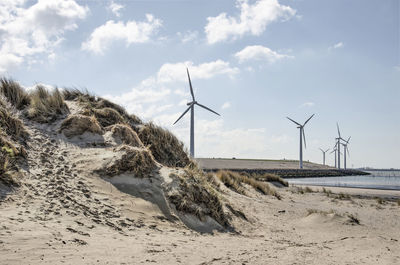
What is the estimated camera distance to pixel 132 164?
11328 millimetres

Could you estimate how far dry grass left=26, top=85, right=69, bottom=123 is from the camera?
13711 millimetres

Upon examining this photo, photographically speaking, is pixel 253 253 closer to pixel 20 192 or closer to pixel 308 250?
pixel 308 250

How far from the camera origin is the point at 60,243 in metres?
6.55

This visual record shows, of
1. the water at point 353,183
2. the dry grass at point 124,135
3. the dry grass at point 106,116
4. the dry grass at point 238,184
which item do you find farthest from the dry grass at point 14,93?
the water at point 353,183

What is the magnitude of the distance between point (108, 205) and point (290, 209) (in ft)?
32.8

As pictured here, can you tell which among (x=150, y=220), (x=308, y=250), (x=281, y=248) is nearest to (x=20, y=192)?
(x=150, y=220)

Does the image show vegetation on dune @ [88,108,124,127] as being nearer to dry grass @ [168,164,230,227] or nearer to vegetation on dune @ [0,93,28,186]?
vegetation on dune @ [0,93,28,186]

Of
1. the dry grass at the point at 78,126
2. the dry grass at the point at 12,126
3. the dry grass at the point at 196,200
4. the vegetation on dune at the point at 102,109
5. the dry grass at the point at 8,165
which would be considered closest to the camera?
the dry grass at the point at 8,165

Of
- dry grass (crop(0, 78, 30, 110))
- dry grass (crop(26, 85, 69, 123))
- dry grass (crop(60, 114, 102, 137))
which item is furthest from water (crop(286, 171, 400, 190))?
dry grass (crop(0, 78, 30, 110))

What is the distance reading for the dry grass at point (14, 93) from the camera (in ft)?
47.5

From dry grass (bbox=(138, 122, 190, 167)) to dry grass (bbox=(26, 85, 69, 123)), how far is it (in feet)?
12.0

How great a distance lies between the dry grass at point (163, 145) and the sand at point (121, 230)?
289 centimetres

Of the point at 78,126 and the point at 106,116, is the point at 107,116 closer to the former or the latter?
the point at 106,116

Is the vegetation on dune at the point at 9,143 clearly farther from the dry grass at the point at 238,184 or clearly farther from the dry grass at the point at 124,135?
the dry grass at the point at 238,184
